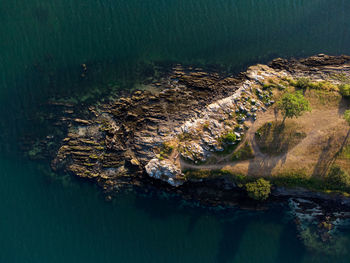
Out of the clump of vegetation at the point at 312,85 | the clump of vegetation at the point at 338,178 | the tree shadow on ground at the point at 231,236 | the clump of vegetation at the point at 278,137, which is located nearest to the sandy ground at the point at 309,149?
the clump of vegetation at the point at 278,137

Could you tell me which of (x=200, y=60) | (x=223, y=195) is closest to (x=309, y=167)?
(x=223, y=195)

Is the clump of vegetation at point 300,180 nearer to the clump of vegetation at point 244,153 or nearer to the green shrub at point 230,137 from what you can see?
the clump of vegetation at point 244,153

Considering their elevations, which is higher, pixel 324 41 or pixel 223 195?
pixel 324 41

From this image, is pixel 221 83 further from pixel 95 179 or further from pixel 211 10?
pixel 95 179

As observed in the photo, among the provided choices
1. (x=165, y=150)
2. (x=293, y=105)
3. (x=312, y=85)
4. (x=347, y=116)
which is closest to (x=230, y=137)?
(x=293, y=105)

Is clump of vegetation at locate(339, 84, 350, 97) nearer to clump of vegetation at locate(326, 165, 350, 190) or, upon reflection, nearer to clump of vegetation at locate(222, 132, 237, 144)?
clump of vegetation at locate(326, 165, 350, 190)

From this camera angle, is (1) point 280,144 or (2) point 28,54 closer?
(1) point 280,144

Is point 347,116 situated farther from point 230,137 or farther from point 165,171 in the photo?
point 165,171
